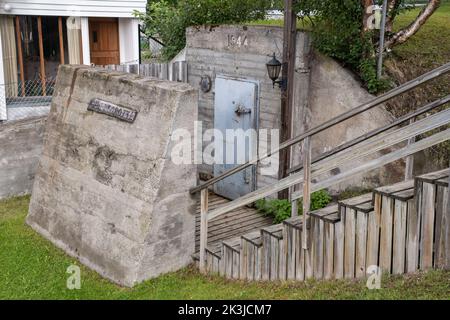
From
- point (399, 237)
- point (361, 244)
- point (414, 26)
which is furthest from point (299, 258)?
point (414, 26)

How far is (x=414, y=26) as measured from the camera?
8383mm

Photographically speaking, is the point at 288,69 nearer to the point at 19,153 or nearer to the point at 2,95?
the point at 19,153

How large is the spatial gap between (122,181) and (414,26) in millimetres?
5045

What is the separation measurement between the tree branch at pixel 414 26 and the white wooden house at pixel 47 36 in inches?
325

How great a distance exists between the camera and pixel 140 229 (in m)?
6.71

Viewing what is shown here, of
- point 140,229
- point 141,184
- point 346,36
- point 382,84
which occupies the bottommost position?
point 140,229

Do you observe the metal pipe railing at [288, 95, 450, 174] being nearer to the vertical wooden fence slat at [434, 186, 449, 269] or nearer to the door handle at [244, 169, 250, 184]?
the vertical wooden fence slat at [434, 186, 449, 269]

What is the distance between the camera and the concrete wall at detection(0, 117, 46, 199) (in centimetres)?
1007

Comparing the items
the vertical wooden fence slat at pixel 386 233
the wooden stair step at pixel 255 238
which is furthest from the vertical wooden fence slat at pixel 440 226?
the wooden stair step at pixel 255 238

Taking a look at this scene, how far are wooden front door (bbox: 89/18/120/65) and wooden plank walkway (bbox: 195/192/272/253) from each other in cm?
792

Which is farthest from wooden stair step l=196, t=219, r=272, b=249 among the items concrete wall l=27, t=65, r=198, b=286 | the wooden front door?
the wooden front door
